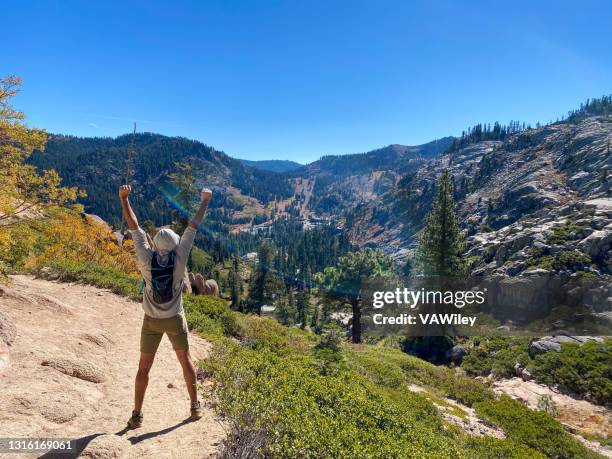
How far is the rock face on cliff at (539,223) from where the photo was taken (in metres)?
35.0

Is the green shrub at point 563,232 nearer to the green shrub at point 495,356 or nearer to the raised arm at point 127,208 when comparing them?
the green shrub at point 495,356

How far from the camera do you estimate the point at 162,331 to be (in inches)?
169

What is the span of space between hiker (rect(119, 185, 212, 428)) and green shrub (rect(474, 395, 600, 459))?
10.1 meters

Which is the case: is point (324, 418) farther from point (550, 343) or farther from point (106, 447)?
point (550, 343)

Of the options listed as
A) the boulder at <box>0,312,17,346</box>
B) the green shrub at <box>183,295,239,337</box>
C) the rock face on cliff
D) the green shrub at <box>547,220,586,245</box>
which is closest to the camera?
the boulder at <box>0,312,17,346</box>

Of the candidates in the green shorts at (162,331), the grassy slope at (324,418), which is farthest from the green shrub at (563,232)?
the green shorts at (162,331)

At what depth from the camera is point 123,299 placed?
11555mm

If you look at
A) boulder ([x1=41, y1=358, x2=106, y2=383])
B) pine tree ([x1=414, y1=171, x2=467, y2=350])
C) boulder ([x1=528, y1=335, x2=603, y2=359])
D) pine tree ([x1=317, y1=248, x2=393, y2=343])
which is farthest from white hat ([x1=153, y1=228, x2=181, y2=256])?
pine tree ([x1=414, y1=171, x2=467, y2=350])

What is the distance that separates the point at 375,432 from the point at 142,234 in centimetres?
367

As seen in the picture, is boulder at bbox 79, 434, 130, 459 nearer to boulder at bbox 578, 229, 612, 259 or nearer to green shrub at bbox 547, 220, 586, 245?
boulder at bbox 578, 229, 612, 259

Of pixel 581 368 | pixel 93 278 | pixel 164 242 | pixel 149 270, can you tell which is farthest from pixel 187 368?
pixel 581 368

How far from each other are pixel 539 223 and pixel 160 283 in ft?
238

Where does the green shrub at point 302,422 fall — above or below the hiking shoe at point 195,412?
above

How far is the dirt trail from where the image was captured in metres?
3.94
